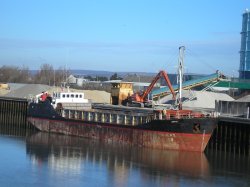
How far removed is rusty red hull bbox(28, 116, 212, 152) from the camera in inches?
1693

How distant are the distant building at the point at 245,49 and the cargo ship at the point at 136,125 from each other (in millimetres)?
38199

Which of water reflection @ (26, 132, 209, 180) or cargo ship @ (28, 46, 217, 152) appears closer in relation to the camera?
water reflection @ (26, 132, 209, 180)

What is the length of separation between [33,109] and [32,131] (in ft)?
7.84

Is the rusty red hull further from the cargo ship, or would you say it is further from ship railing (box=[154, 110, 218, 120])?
ship railing (box=[154, 110, 218, 120])

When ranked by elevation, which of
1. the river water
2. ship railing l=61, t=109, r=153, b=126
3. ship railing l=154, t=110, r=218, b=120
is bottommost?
the river water

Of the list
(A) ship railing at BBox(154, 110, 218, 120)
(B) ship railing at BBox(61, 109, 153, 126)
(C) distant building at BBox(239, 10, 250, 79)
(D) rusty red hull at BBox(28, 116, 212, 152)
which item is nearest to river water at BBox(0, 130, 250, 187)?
(D) rusty red hull at BBox(28, 116, 212, 152)

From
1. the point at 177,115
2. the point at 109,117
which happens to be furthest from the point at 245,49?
the point at 177,115

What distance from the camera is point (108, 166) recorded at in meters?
37.2

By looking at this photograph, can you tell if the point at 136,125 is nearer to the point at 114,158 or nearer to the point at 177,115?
the point at 177,115

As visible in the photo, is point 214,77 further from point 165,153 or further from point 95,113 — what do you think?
point 165,153

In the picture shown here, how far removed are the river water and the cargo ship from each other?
0.87m

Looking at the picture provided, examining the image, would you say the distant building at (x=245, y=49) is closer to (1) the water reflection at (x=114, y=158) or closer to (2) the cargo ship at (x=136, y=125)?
(2) the cargo ship at (x=136, y=125)

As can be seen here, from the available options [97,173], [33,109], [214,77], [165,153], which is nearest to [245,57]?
[214,77]

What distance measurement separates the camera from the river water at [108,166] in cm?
3222
